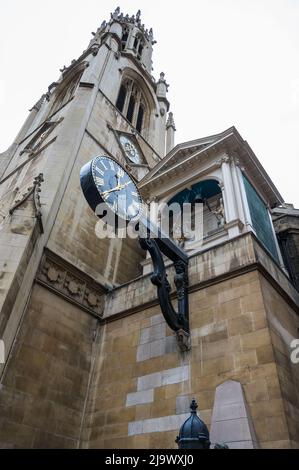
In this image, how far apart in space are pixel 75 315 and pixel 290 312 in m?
6.28

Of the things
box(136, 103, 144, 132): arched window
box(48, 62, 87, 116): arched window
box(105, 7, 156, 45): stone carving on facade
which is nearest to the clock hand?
box(136, 103, 144, 132): arched window

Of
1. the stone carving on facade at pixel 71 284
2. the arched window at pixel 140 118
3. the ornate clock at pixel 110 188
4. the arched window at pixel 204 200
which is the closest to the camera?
the ornate clock at pixel 110 188

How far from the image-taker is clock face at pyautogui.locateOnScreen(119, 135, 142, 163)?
65.2 ft

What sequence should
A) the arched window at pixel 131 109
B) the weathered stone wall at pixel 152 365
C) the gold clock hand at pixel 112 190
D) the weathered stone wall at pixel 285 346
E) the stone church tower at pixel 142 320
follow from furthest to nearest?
the arched window at pixel 131 109
the gold clock hand at pixel 112 190
the stone church tower at pixel 142 320
the weathered stone wall at pixel 152 365
the weathered stone wall at pixel 285 346

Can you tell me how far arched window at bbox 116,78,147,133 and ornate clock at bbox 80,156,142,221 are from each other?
17.7 meters

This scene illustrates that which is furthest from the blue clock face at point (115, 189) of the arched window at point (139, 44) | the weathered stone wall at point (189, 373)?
the arched window at point (139, 44)

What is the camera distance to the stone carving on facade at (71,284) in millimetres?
10867

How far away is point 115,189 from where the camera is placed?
8547mm

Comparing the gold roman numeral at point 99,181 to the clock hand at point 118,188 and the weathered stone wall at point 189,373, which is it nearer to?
the clock hand at point 118,188

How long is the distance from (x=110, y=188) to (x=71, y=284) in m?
4.49

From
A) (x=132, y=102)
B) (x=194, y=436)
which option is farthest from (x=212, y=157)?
(x=132, y=102)

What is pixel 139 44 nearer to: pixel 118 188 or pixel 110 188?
pixel 118 188

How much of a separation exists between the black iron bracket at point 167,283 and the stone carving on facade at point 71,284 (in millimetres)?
3536

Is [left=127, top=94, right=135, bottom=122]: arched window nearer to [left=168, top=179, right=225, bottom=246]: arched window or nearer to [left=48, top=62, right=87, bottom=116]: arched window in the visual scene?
[left=48, top=62, right=87, bottom=116]: arched window
